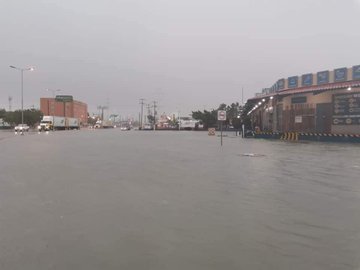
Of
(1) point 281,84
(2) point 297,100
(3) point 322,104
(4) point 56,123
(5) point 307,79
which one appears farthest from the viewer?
(4) point 56,123

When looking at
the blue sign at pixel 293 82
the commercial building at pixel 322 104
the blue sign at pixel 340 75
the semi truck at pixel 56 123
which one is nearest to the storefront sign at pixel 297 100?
the commercial building at pixel 322 104

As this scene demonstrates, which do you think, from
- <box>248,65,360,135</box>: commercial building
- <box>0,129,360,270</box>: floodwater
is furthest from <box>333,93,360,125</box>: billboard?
<box>0,129,360,270</box>: floodwater

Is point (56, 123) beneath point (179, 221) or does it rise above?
above

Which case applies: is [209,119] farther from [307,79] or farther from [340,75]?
[340,75]

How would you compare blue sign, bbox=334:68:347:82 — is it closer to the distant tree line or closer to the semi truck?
the semi truck

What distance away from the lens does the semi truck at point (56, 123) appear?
9031 cm

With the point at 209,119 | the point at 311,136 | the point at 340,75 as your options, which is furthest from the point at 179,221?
the point at 209,119

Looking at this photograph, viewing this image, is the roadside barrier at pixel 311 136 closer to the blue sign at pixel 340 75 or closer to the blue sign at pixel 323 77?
the blue sign at pixel 340 75

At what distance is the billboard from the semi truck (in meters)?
62.9

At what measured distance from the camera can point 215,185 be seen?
1161cm

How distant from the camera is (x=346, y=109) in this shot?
41562 millimetres

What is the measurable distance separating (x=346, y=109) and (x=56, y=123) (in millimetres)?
74327

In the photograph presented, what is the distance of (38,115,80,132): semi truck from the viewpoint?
296 ft

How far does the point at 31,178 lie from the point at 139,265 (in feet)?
29.2
